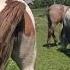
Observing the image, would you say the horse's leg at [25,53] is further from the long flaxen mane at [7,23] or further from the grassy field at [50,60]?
the grassy field at [50,60]

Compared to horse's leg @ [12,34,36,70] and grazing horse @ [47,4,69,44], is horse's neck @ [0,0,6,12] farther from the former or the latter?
grazing horse @ [47,4,69,44]

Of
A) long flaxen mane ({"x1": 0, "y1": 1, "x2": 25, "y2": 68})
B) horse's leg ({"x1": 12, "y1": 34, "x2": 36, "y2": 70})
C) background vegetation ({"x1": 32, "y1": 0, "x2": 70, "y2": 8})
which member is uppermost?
long flaxen mane ({"x1": 0, "y1": 1, "x2": 25, "y2": 68})

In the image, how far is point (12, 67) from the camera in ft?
27.4

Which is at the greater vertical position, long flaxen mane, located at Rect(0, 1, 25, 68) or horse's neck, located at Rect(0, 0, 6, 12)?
horse's neck, located at Rect(0, 0, 6, 12)

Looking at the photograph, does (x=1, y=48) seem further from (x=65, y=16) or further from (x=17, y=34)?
(x=65, y=16)

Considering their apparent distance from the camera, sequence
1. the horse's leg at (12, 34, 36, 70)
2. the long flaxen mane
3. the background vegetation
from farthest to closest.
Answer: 1. the background vegetation
2. the horse's leg at (12, 34, 36, 70)
3. the long flaxen mane

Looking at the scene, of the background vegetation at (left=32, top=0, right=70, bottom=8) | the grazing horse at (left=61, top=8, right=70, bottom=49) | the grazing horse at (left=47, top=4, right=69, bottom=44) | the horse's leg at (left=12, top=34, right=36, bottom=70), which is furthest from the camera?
the background vegetation at (left=32, top=0, right=70, bottom=8)

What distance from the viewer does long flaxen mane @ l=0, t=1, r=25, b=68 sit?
303cm

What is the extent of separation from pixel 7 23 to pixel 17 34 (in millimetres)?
299

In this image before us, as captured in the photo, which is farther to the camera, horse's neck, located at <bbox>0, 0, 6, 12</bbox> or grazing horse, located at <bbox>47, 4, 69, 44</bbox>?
grazing horse, located at <bbox>47, 4, 69, 44</bbox>

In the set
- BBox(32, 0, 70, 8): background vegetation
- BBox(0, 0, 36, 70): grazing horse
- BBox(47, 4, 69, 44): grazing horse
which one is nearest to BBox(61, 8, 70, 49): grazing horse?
BBox(47, 4, 69, 44): grazing horse

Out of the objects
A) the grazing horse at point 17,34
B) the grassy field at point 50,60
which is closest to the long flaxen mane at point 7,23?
the grazing horse at point 17,34

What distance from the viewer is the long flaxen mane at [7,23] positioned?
3033mm

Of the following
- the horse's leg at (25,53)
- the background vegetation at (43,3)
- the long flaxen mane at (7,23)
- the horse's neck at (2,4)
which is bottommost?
the background vegetation at (43,3)
